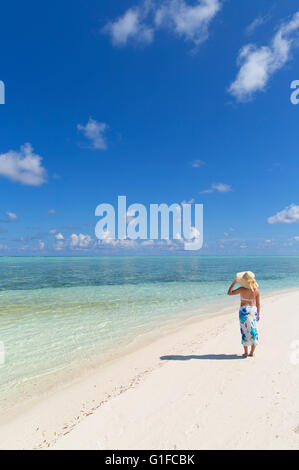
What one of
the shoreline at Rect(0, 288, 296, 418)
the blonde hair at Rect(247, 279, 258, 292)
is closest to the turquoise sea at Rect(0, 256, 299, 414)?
the shoreline at Rect(0, 288, 296, 418)

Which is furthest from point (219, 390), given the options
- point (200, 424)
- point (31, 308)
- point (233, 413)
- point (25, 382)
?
Answer: point (31, 308)

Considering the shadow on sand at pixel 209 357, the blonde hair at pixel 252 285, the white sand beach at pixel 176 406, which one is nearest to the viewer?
the white sand beach at pixel 176 406

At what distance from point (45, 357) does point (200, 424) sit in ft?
22.2

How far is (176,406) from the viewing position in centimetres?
489

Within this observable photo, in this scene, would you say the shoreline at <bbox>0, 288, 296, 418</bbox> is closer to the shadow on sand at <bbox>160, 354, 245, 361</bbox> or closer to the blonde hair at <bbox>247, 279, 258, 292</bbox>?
the shadow on sand at <bbox>160, 354, 245, 361</bbox>

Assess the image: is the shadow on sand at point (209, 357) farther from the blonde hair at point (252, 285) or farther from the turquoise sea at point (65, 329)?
the turquoise sea at point (65, 329)

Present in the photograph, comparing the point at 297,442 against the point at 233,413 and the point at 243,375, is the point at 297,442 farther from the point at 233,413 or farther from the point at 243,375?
the point at 243,375

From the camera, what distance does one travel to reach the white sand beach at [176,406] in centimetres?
400

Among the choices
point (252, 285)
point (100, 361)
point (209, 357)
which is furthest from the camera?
point (100, 361)

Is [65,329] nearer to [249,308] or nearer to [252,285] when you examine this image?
[249,308]

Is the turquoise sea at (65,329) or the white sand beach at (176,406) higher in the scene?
the white sand beach at (176,406)

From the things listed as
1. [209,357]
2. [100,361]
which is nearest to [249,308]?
[209,357]

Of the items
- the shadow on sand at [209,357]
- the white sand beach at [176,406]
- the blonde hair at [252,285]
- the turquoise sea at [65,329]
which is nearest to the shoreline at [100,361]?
the turquoise sea at [65,329]

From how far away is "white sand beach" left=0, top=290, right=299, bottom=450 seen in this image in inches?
158
